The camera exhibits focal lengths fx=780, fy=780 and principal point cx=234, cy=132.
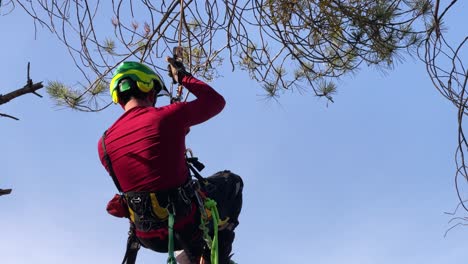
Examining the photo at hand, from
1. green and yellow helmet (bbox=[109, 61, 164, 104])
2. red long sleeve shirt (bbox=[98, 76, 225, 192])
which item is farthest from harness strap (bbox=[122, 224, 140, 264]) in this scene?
green and yellow helmet (bbox=[109, 61, 164, 104])

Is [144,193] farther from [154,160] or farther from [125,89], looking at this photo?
[125,89]

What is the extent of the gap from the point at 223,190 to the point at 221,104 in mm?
383

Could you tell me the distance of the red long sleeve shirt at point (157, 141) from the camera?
2.61 m

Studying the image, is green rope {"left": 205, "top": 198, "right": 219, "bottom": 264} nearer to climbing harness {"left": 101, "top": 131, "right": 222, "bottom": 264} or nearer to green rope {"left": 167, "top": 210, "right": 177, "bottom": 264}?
climbing harness {"left": 101, "top": 131, "right": 222, "bottom": 264}

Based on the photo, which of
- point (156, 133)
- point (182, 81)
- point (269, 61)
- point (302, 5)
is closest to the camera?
point (156, 133)

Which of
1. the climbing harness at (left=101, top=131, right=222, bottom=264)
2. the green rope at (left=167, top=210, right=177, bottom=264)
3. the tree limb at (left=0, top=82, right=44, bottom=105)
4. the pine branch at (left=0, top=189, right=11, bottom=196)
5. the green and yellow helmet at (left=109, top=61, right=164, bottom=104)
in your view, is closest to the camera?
the pine branch at (left=0, top=189, right=11, bottom=196)

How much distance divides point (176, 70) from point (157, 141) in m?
0.33

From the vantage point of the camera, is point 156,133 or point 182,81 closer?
point 156,133

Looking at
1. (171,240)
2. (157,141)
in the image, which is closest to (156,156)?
(157,141)

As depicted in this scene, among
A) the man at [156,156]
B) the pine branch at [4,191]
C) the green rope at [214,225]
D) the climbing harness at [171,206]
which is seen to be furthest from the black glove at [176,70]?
the pine branch at [4,191]

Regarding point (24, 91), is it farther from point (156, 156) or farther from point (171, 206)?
point (171, 206)

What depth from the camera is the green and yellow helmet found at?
277cm

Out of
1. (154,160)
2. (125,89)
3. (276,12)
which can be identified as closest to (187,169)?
(154,160)

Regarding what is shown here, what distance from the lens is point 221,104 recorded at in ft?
8.86
